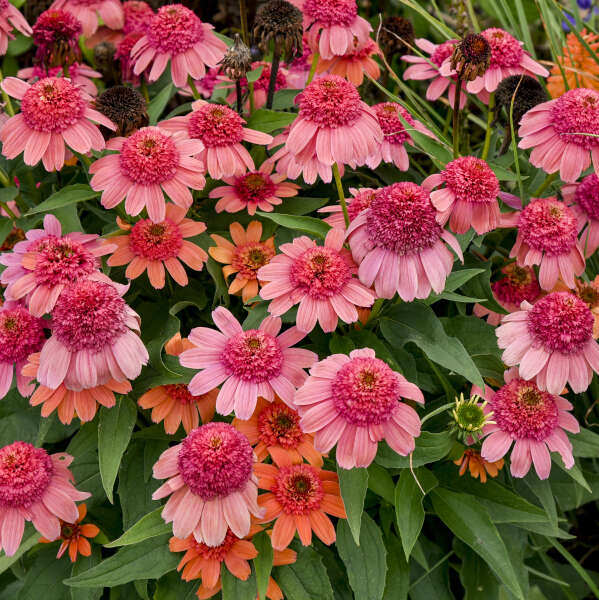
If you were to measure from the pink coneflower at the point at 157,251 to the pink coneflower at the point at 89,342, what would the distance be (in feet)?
0.76

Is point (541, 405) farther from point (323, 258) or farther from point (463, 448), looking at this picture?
point (323, 258)

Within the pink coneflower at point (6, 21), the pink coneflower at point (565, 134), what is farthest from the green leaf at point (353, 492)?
the pink coneflower at point (6, 21)

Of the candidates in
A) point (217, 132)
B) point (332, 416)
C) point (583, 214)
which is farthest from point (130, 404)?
point (583, 214)

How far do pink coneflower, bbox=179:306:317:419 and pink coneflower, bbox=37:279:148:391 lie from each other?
0.37 feet

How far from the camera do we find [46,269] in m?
1.22

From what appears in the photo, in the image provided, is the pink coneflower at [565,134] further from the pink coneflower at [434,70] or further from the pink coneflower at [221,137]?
the pink coneflower at [221,137]

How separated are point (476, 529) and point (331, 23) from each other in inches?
45.8

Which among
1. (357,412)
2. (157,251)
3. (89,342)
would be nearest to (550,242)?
(357,412)

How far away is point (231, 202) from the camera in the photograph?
5.11ft

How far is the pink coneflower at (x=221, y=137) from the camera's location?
1440 mm

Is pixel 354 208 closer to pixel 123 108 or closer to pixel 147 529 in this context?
pixel 123 108

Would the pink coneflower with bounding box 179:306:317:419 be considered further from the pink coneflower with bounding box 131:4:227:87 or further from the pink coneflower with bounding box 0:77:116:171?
the pink coneflower with bounding box 131:4:227:87

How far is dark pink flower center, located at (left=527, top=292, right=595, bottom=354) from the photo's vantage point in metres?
1.27

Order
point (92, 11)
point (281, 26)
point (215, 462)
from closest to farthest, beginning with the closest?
point (215, 462)
point (281, 26)
point (92, 11)
